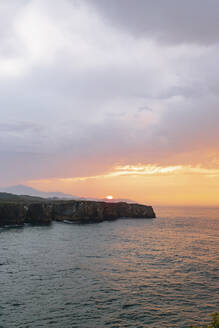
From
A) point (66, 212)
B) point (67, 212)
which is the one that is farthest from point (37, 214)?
point (67, 212)

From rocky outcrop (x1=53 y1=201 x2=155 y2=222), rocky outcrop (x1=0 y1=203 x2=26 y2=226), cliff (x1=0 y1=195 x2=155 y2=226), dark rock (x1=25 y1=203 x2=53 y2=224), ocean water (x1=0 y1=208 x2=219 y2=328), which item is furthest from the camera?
rocky outcrop (x1=53 y1=201 x2=155 y2=222)

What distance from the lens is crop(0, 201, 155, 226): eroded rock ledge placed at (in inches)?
3578

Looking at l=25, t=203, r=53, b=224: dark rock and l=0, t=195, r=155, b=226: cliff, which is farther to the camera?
l=25, t=203, r=53, b=224: dark rock

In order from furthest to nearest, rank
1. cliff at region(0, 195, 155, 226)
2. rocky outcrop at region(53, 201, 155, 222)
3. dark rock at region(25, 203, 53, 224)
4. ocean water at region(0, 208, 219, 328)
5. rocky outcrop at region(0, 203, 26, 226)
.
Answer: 1. rocky outcrop at region(53, 201, 155, 222)
2. dark rock at region(25, 203, 53, 224)
3. cliff at region(0, 195, 155, 226)
4. rocky outcrop at region(0, 203, 26, 226)
5. ocean water at region(0, 208, 219, 328)

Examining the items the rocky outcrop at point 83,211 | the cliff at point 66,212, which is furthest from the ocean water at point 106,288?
the rocky outcrop at point 83,211

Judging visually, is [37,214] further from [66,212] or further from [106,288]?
[106,288]

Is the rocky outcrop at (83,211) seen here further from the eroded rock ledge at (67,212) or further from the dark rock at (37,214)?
the dark rock at (37,214)

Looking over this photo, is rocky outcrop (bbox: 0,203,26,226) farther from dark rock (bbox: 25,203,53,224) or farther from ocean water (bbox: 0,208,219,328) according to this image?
ocean water (bbox: 0,208,219,328)

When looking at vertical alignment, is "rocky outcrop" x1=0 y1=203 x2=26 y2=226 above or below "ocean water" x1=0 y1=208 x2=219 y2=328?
above

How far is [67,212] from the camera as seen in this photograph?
11588 cm

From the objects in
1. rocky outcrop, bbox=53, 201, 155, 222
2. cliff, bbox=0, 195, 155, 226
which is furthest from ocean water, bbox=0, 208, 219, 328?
rocky outcrop, bbox=53, 201, 155, 222

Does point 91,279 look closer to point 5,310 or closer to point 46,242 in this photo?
point 5,310

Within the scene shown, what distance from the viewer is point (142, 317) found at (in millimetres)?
21391

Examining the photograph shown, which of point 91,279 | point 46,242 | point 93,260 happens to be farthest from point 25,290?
point 46,242
